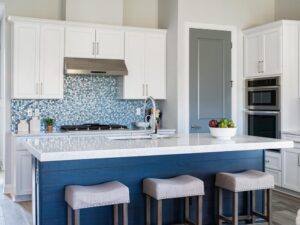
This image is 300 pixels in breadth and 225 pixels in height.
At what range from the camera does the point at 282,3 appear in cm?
627

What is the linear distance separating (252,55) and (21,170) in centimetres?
383

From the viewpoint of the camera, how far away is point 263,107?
570cm

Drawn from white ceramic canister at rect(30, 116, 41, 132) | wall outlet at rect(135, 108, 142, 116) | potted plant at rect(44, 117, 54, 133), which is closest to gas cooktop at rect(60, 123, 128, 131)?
potted plant at rect(44, 117, 54, 133)

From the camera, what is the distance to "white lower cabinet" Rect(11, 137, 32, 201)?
4953 millimetres

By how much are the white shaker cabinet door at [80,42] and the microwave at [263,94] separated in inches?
98.2

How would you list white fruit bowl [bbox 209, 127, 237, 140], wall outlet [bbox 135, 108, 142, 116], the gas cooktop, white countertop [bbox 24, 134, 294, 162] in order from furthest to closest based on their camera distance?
wall outlet [bbox 135, 108, 142, 116] < the gas cooktop < white fruit bowl [bbox 209, 127, 237, 140] < white countertop [bbox 24, 134, 294, 162]

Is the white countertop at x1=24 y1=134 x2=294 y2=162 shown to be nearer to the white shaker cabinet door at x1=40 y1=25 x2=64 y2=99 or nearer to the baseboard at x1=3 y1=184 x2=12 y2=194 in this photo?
the white shaker cabinet door at x1=40 y1=25 x2=64 y2=99

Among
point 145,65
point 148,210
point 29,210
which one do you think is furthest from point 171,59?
point 148,210

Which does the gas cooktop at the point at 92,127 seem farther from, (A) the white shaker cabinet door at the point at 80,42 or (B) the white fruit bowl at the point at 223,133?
(B) the white fruit bowl at the point at 223,133

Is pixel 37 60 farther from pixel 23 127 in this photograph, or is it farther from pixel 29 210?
pixel 29 210

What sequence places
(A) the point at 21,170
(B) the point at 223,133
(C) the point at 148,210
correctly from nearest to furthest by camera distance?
(C) the point at 148,210, (B) the point at 223,133, (A) the point at 21,170

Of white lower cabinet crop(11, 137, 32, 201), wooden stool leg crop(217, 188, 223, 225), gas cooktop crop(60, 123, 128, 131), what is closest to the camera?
wooden stool leg crop(217, 188, 223, 225)

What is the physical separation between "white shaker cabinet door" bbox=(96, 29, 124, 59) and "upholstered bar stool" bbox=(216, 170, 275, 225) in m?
2.86

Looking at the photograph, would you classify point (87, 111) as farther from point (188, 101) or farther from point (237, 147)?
point (237, 147)
